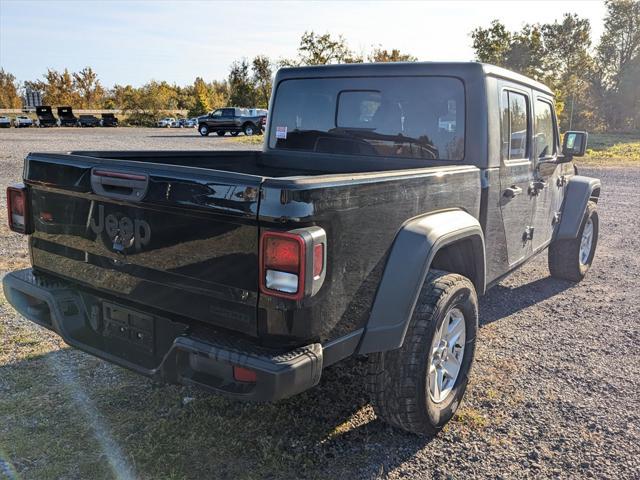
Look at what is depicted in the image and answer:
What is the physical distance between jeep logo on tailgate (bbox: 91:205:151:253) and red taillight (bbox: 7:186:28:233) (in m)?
0.67

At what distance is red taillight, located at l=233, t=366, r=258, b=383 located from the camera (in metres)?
2.11

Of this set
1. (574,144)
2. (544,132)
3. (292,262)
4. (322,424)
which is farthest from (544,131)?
(292,262)

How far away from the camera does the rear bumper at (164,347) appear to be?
83.0 inches

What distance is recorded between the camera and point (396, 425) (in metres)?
2.86

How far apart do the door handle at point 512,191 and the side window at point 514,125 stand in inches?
8.3

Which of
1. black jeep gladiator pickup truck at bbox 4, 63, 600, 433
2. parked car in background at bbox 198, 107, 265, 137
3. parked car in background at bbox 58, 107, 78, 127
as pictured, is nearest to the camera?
black jeep gladiator pickup truck at bbox 4, 63, 600, 433

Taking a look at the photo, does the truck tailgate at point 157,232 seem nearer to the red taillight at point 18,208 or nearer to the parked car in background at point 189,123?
the red taillight at point 18,208

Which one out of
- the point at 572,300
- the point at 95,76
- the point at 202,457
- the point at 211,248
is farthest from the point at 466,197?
the point at 95,76

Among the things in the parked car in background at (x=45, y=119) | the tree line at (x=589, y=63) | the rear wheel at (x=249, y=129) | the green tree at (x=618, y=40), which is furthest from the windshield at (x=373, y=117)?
the green tree at (x=618, y=40)

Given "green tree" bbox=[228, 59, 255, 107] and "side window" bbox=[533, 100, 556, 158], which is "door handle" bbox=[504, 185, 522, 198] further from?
"green tree" bbox=[228, 59, 255, 107]

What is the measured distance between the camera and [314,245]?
6.77ft

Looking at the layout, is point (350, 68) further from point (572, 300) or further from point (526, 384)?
point (572, 300)

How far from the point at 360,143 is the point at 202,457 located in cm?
232

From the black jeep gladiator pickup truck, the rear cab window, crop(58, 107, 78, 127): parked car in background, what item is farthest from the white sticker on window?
crop(58, 107, 78, 127): parked car in background
